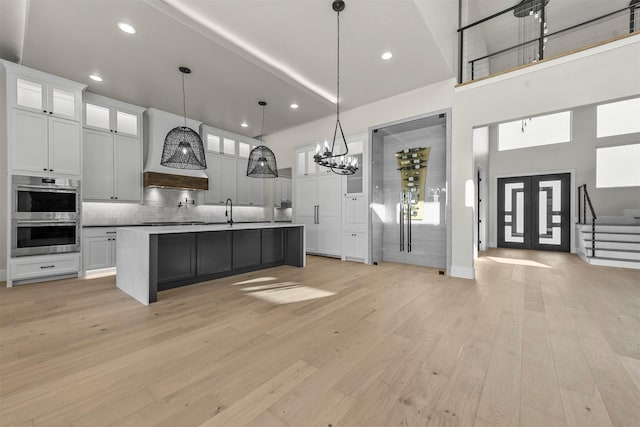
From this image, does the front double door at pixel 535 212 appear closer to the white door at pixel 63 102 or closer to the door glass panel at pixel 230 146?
the door glass panel at pixel 230 146

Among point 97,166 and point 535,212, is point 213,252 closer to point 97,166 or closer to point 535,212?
point 97,166

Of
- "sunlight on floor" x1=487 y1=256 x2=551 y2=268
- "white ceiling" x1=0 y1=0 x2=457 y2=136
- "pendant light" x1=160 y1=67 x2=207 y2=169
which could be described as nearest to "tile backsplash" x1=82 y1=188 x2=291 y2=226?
"white ceiling" x1=0 y1=0 x2=457 y2=136

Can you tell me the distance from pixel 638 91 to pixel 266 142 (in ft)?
23.0

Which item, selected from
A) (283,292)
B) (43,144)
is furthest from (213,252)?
(43,144)

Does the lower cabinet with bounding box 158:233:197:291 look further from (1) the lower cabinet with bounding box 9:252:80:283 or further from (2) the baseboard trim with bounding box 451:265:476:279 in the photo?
(2) the baseboard trim with bounding box 451:265:476:279

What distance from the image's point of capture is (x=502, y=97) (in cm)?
387

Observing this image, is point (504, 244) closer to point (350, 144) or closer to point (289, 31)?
point (350, 144)

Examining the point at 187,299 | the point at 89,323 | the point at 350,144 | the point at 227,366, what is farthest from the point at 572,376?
the point at 350,144

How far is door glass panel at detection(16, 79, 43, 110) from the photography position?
3818 millimetres

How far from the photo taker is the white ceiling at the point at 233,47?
114 inches

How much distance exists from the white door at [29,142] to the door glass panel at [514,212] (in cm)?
1078

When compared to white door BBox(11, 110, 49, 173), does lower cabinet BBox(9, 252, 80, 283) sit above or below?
below

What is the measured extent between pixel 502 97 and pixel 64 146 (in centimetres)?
679

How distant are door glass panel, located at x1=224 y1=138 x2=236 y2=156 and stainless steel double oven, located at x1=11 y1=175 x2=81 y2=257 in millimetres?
3254
